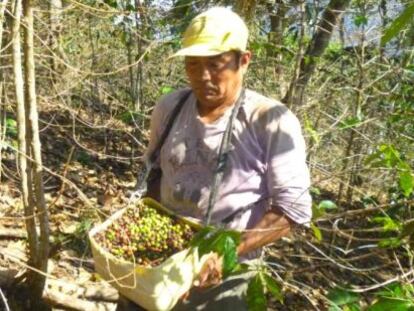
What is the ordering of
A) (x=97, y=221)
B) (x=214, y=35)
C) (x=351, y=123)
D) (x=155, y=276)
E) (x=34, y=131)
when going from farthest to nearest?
(x=97, y=221) < (x=351, y=123) < (x=34, y=131) < (x=214, y=35) < (x=155, y=276)

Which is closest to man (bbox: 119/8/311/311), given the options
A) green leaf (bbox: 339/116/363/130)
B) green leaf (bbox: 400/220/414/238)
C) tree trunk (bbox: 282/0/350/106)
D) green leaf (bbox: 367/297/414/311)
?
green leaf (bbox: 400/220/414/238)

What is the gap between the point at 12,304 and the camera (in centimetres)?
310

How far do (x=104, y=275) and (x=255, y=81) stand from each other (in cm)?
403

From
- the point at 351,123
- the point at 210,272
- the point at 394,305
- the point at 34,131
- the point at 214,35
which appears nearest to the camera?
the point at 394,305

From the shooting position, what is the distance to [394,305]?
→ 1346mm

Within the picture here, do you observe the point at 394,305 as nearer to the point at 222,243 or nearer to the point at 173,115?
the point at 222,243

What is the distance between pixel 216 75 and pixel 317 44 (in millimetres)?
2858

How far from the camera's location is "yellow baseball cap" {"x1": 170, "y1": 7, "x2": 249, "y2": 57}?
209 cm

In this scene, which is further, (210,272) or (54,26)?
(54,26)

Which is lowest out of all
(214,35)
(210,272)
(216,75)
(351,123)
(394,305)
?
(210,272)

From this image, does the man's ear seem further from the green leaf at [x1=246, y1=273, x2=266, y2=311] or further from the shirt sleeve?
the green leaf at [x1=246, y1=273, x2=266, y2=311]

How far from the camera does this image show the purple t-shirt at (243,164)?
2.07m

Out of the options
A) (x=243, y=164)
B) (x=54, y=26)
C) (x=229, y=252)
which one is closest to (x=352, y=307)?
(x=229, y=252)

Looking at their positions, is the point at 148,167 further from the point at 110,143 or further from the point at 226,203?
the point at 110,143
